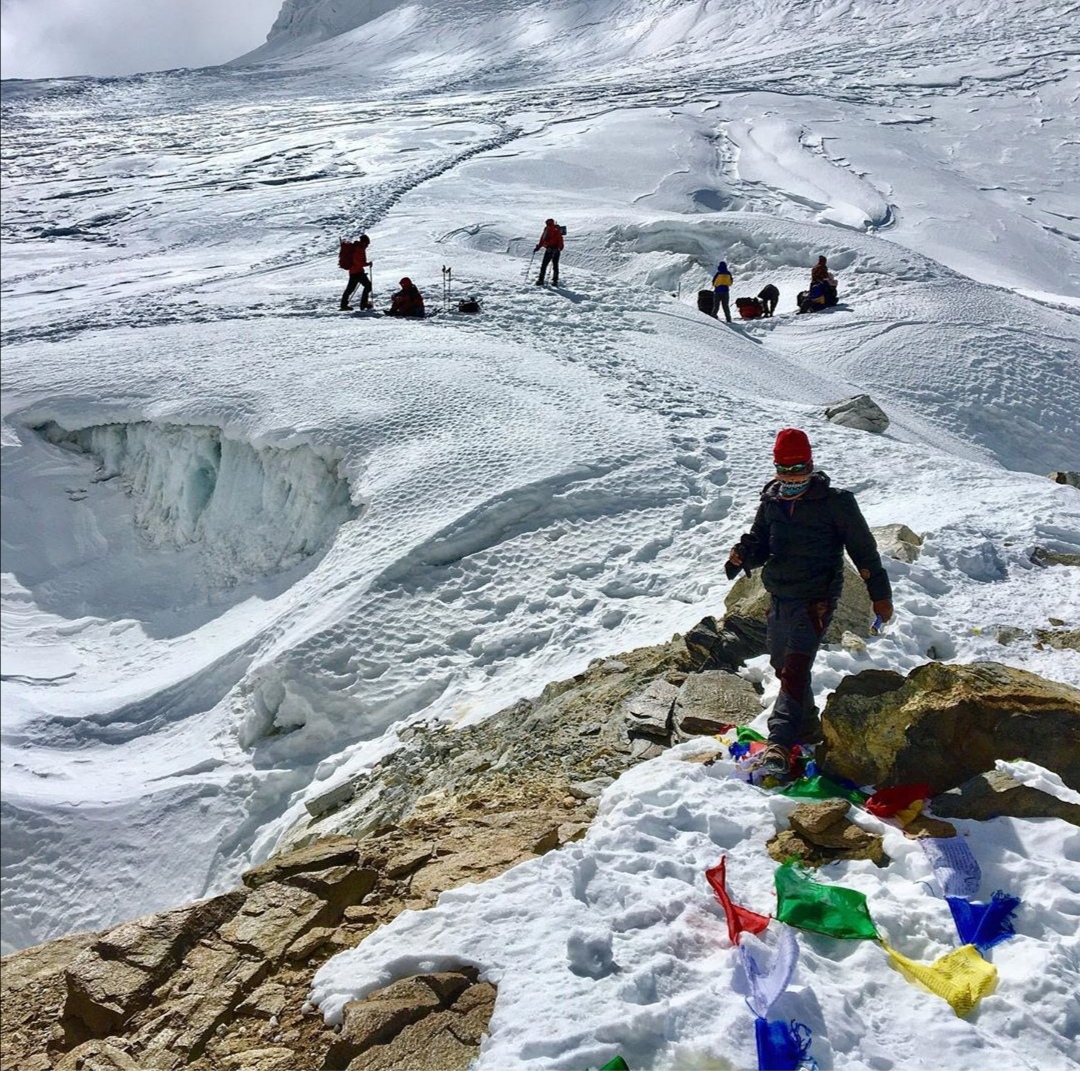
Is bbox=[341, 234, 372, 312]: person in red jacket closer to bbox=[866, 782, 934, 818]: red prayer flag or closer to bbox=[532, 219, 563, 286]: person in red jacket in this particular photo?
bbox=[532, 219, 563, 286]: person in red jacket

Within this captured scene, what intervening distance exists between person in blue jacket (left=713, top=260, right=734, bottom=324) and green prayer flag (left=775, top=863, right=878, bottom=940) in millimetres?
15138

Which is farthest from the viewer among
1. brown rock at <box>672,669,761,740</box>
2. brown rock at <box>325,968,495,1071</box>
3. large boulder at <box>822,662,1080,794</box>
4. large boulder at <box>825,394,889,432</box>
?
large boulder at <box>825,394,889,432</box>

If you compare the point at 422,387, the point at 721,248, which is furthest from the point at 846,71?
the point at 422,387

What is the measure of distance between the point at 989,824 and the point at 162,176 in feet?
114

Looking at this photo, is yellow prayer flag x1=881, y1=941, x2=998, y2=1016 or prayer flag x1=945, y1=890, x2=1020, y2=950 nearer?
yellow prayer flag x1=881, y1=941, x2=998, y2=1016

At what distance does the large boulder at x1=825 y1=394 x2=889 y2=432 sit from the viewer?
1208cm

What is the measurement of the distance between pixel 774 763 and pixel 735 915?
1.07m

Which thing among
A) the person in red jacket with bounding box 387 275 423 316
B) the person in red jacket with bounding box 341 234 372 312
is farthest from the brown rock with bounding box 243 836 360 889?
the person in red jacket with bounding box 341 234 372 312

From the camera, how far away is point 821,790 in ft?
14.4

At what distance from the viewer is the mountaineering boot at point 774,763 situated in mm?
4520

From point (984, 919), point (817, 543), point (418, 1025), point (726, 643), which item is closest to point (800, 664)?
point (817, 543)

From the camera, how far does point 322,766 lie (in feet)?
24.4

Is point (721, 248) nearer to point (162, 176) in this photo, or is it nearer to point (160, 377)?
point (160, 377)

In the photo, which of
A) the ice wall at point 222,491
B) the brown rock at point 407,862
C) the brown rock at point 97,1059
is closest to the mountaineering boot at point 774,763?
the brown rock at point 407,862
